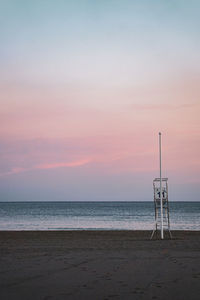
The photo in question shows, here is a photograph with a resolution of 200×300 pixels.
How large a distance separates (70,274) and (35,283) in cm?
141

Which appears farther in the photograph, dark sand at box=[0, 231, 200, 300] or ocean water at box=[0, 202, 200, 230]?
ocean water at box=[0, 202, 200, 230]

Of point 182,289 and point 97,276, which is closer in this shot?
point 182,289

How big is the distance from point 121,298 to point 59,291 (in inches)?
56.5

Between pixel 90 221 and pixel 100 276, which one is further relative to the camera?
pixel 90 221

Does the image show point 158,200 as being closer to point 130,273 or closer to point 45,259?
point 45,259

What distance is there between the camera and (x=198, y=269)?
1055cm

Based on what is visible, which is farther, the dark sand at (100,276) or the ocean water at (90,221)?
the ocean water at (90,221)

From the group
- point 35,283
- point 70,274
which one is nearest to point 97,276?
point 70,274

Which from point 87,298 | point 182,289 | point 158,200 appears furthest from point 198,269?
point 158,200

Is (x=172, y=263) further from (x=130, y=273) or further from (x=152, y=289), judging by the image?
(x=152, y=289)

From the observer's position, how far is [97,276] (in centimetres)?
965

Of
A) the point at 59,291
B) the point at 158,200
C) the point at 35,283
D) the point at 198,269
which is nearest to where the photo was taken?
the point at 59,291

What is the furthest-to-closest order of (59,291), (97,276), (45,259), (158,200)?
1. (158,200)
2. (45,259)
3. (97,276)
4. (59,291)

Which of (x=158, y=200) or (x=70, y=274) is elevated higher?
(x=158, y=200)
